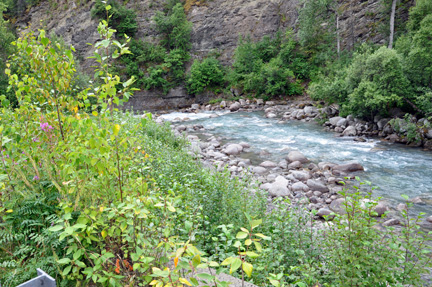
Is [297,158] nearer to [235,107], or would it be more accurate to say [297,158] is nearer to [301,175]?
[301,175]

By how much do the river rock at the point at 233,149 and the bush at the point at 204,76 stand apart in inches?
731

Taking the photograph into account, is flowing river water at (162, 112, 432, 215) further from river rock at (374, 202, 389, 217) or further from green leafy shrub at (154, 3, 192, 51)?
green leafy shrub at (154, 3, 192, 51)

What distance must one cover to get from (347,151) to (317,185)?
437 cm

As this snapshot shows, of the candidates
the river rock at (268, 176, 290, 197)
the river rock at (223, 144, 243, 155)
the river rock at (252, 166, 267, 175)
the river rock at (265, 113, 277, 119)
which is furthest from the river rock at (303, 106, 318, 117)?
the river rock at (268, 176, 290, 197)

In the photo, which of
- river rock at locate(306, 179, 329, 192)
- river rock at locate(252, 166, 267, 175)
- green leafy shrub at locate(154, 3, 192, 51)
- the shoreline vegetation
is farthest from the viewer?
green leafy shrub at locate(154, 3, 192, 51)

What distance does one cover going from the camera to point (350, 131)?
14.0 meters

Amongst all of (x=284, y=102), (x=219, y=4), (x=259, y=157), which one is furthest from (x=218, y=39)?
(x=259, y=157)

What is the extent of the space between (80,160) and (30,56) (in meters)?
1.36

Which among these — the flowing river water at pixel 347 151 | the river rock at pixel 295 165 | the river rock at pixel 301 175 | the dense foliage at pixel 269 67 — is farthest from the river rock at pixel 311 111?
the river rock at pixel 301 175

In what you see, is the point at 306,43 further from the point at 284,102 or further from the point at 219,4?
the point at 219,4

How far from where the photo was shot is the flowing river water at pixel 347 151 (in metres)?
8.16

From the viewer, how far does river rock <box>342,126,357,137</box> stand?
1391cm

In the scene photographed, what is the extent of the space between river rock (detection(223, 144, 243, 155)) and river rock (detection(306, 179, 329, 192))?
14.3 feet

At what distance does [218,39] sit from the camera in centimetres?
3312
